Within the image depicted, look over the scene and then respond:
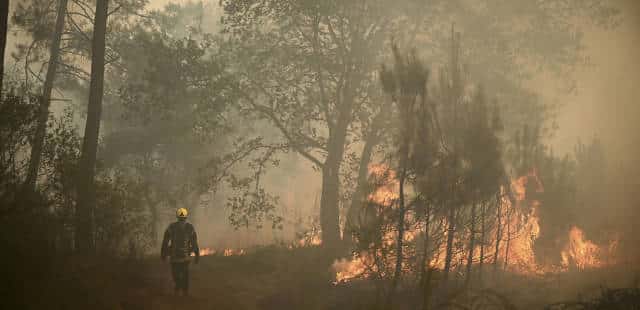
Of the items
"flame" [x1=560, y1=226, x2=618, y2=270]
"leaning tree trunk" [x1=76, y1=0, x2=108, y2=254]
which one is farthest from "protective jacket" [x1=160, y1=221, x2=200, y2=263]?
"flame" [x1=560, y1=226, x2=618, y2=270]

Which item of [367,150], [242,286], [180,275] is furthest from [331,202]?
[180,275]

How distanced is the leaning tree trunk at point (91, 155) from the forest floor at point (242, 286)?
5.38ft

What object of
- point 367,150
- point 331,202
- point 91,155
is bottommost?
point 331,202

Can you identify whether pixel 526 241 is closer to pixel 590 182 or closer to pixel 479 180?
pixel 479 180

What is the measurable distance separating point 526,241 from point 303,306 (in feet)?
34.8

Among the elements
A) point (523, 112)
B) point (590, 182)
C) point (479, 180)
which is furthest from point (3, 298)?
point (590, 182)

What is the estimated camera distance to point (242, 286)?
46.0 feet

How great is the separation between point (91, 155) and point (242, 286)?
5.53 meters

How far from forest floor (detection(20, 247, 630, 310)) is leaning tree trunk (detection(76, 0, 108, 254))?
5.38 ft

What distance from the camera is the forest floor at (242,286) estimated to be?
9977 mm

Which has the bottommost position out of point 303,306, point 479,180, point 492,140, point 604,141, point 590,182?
point 303,306

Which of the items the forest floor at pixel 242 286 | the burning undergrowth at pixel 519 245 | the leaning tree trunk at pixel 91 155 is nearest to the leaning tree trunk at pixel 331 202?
the forest floor at pixel 242 286

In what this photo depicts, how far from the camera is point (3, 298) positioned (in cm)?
827

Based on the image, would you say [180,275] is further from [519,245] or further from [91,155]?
[519,245]
